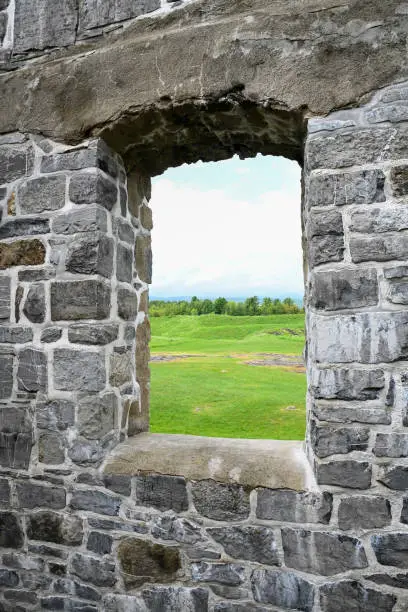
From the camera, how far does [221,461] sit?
243cm

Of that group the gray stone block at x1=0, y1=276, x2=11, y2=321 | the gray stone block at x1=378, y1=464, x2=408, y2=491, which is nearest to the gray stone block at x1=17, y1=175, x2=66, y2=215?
the gray stone block at x1=0, y1=276, x2=11, y2=321

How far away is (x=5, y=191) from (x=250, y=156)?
1.56m

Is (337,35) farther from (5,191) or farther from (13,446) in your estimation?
(13,446)

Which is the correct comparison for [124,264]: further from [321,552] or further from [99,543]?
[321,552]

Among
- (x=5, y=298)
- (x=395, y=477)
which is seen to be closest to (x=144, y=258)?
(x=5, y=298)

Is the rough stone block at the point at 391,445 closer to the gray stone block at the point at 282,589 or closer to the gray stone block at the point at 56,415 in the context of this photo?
the gray stone block at the point at 282,589

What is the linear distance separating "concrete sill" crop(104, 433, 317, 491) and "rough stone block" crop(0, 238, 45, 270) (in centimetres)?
123

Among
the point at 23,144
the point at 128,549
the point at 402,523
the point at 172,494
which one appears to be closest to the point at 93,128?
the point at 23,144

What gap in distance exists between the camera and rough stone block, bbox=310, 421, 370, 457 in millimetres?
2100

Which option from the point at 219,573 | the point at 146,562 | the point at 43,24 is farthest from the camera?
the point at 43,24

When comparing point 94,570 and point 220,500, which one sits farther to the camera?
point 94,570

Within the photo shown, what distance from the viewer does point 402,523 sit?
206 cm

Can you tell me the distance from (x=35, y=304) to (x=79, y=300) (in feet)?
0.96

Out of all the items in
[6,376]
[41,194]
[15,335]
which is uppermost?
[41,194]
